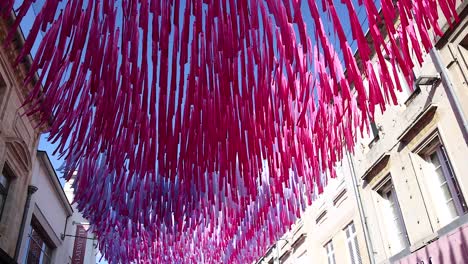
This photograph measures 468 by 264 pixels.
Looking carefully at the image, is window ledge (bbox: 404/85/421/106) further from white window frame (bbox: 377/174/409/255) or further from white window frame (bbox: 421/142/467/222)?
white window frame (bbox: 377/174/409/255)

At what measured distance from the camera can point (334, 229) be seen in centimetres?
1453

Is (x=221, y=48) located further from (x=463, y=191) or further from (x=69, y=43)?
(x=463, y=191)

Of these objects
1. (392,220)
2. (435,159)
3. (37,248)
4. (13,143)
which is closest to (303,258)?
(392,220)

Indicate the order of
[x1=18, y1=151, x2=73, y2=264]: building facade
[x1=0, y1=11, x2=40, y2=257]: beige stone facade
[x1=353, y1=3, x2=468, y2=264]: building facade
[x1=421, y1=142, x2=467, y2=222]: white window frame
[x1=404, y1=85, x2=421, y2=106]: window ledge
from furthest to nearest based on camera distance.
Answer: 1. [x1=18, y1=151, x2=73, y2=264]: building facade
2. [x1=0, y1=11, x2=40, y2=257]: beige stone facade
3. [x1=404, y1=85, x2=421, y2=106]: window ledge
4. [x1=421, y1=142, x2=467, y2=222]: white window frame
5. [x1=353, y1=3, x2=468, y2=264]: building facade

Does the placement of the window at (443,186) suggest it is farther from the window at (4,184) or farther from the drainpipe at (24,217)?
the drainpipe at (24,217)

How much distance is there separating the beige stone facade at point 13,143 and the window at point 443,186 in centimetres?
1030

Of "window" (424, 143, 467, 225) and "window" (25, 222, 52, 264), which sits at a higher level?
"window" (25, 222, 52, 264)

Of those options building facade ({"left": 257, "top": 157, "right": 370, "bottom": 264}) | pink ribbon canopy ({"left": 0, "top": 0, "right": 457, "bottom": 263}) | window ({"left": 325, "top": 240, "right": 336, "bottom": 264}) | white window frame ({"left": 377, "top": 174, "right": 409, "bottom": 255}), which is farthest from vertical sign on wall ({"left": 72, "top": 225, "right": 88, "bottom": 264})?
pink ribbon canopy ({"left": 0, "top": 0, "right": 457, "bottom": 263})

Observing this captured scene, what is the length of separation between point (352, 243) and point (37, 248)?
11.5 metres

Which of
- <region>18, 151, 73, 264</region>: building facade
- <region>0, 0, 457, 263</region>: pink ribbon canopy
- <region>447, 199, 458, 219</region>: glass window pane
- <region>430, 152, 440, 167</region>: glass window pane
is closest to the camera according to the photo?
<region>0, 0, 457, 263</region>: pink ribbon canopy

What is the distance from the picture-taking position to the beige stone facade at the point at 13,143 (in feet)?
36.0

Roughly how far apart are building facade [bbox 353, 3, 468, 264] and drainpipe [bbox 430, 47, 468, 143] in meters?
0.02

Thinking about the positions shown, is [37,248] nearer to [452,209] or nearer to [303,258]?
[303,258]

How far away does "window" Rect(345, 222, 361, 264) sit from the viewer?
42.7ft
